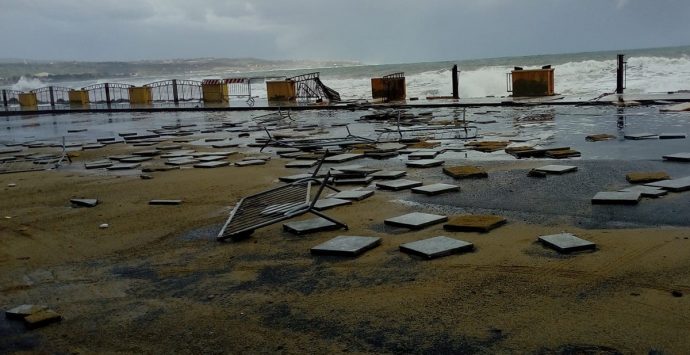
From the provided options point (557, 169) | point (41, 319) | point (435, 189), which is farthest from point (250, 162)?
point (41, 319)

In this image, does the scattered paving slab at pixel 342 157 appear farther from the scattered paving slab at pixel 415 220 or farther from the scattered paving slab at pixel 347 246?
the scattered paving slab at pixel 347 246

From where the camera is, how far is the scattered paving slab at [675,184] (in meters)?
7.44

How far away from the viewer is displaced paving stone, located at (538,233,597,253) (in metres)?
5.34

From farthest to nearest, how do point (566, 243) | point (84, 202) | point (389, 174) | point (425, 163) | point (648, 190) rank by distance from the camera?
point (425, 163)
point (389, 174)
point (84, 202)
point (648, 190)
point (566, 243)

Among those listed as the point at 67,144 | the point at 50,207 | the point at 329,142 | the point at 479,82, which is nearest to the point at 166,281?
the point at 50,207

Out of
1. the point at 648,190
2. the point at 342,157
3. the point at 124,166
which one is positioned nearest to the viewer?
the point at 648,190

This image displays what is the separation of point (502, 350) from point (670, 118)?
13.8m

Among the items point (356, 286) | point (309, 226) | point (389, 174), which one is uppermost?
point (389, 174)

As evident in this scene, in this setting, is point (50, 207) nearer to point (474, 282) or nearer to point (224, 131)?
point (474, 282)

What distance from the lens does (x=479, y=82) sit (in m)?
43.6

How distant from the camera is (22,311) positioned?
465cm

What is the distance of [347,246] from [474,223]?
1280 millimetres

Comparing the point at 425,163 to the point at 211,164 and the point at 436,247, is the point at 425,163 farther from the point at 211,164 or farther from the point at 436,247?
the point at 436,247

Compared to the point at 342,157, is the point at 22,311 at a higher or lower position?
lower
